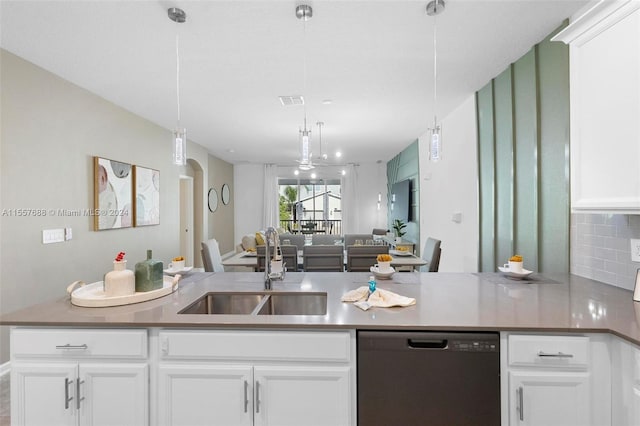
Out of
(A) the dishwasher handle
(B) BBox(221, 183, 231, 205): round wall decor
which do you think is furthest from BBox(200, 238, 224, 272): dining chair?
(B) BBox(221, 183, 231, 205): round wall decor

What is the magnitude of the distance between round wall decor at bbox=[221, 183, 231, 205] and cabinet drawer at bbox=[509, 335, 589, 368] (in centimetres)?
746

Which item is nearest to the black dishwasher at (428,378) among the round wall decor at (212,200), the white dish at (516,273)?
the white dish at (516,273)

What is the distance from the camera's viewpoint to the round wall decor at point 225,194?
802 centimetres

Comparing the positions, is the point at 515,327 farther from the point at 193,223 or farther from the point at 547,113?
the point at 193,223

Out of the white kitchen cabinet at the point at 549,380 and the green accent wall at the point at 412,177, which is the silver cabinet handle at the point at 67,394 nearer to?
the white kitchen cabinet at the point at 549,380

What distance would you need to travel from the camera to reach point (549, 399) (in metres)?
1.23

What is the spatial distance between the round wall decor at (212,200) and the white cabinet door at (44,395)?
5793 millimetres

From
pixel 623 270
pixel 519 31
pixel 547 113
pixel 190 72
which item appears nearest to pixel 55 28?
pixel 190 72

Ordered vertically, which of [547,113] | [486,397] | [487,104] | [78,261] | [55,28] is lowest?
[486,397]

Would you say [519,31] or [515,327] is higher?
[519,31]

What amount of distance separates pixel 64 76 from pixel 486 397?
4.04m

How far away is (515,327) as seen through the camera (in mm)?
1235

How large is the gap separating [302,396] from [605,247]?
1.87 metres

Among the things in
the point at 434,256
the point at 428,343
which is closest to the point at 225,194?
the point at 434,256
